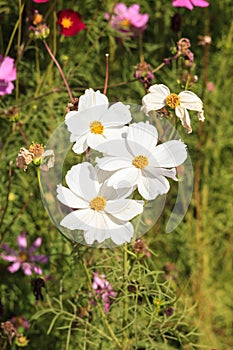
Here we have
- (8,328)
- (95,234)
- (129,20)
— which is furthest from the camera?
(129,20)

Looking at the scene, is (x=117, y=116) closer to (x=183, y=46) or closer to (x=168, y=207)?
(x=183, y=46)

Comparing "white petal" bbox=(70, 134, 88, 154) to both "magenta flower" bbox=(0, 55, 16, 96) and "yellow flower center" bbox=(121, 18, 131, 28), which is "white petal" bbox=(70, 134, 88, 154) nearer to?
"magenta flower" bbox=(0, 55, 16, 96)

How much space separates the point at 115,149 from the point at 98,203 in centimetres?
6

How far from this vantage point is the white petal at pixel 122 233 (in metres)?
0.65

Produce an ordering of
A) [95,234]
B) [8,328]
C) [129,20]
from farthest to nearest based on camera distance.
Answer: [129,20] < [8,328] < [95,234]

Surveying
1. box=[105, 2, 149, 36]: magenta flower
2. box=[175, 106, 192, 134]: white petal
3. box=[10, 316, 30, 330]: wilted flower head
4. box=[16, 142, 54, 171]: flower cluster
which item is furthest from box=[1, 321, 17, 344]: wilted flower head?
box=[105, 2, 149, 36]: magenta flower

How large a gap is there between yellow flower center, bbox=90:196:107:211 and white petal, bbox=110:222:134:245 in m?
0.03

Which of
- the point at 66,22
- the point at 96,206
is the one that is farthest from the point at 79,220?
the point at 66,22

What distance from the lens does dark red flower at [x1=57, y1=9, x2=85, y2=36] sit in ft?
3.80

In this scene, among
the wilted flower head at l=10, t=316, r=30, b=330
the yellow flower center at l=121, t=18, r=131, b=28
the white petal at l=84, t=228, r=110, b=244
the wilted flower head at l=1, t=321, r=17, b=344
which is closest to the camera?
the white petal at l=84, t=228, r=110, b=244

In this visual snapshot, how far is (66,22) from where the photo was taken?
1.18 m

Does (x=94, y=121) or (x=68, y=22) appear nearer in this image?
(x=94, y=121)

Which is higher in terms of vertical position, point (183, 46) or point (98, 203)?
point (183, 46)

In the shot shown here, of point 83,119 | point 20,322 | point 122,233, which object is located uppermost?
point 83,119
